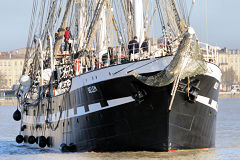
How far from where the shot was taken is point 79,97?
24938mm

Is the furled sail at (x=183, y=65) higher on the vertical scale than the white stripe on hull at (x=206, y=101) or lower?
higher

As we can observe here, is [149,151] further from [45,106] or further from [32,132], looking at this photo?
[32,132]

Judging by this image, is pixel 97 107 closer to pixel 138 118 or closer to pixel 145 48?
pixel 138 118

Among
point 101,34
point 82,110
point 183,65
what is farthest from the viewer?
point 101,34

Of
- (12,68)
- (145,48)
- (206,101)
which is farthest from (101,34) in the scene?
(12,68)

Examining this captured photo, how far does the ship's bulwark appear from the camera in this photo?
22016 millimetres

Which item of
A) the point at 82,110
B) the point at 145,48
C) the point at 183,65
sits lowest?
the point at 82,110

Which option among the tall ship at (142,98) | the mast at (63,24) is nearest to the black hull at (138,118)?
the tall ship at (142,98)

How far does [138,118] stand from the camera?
22.4 m

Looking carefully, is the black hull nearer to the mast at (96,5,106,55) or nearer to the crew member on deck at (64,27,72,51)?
the crew member on deck at (64,27,72,51)

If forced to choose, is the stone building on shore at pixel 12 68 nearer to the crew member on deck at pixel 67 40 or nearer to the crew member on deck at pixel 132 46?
the crew member on deck at pixel 67 40

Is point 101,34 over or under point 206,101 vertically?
over

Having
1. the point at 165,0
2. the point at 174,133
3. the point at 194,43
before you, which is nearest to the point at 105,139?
the point at 174,133

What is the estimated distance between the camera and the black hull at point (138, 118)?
72.2ft
